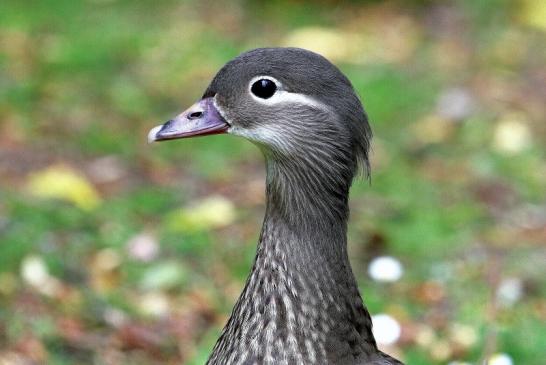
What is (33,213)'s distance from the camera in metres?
5.23

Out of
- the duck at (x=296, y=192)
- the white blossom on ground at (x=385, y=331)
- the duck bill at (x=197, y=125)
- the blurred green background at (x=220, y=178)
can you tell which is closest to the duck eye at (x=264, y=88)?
the duck at (x=296, y=192)

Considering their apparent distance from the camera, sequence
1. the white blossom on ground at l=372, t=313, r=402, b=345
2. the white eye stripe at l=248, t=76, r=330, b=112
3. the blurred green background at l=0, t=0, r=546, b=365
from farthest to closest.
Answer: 1. the blurred green background at l=0, t=0, r=546, b=365
2. the white blossom on ground at l=372, t=313, r=402, b=345
3. the white eye stripe at l=248, t=76, r=330, b=112

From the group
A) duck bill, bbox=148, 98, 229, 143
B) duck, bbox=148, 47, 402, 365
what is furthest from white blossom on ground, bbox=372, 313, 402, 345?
duck bill, bbox=148, 98, 229, 143

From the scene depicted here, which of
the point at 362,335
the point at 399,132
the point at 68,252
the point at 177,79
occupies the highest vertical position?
the point at 177,79

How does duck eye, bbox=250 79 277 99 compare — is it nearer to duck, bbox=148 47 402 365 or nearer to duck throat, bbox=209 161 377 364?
duck, bbox=148 47 402 365

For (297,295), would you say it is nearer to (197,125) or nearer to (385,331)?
(197,125)

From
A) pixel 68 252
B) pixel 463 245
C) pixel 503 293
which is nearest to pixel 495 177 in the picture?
pixel 463 245

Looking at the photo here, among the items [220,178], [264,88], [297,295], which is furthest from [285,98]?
[220,178]

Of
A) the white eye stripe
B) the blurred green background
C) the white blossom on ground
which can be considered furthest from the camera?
the blurred green background

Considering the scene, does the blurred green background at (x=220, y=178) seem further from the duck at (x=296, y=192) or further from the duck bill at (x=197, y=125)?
the duck bill at (x=197, y=125)

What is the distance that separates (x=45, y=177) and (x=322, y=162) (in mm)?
2908

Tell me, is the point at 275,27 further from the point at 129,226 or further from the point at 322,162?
the point at 322,162

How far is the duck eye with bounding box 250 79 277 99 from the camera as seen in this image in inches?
118

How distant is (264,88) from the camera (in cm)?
301
